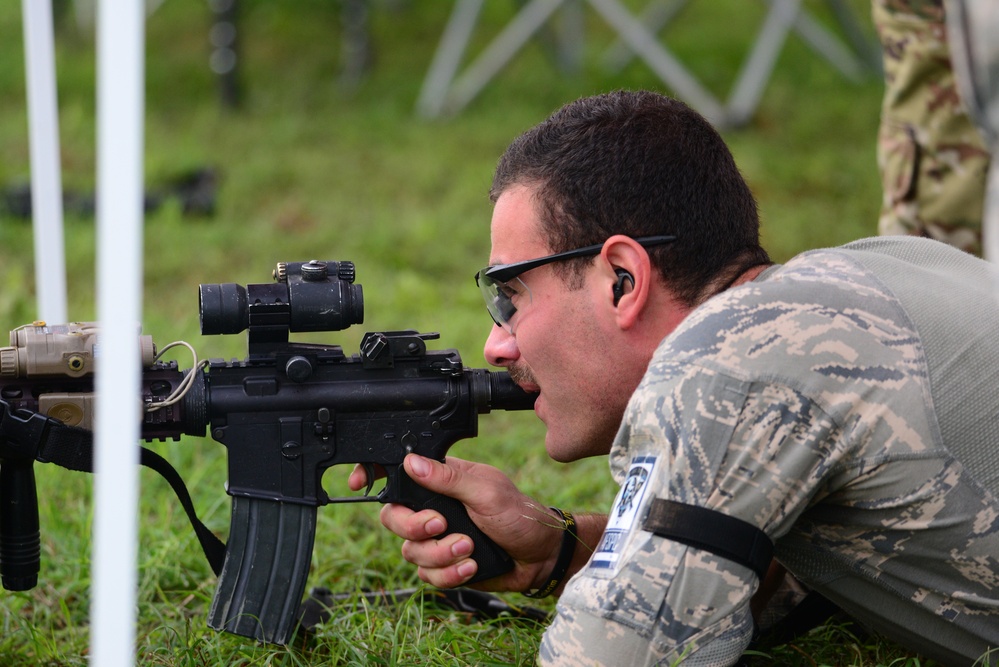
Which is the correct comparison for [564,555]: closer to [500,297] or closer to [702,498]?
[500,297]

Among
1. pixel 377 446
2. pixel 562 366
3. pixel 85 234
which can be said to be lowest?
pixel 377 446

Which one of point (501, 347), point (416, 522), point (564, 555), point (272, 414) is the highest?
point (501, 347)

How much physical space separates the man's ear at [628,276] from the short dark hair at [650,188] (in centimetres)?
4

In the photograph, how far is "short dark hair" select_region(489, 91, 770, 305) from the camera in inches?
96.4

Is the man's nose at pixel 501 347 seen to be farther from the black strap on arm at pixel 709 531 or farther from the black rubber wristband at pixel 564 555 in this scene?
the black strap on arm at pixel 709 531

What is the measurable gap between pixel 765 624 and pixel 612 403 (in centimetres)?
85

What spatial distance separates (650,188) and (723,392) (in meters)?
0.62

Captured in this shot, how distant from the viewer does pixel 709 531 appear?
1.98m

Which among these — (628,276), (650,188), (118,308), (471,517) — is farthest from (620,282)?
(118,308)

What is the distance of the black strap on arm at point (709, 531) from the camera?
1977mm

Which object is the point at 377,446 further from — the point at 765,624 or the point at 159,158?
the point at 159,158

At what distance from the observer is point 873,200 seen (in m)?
7.91

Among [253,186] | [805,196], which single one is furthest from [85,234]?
[805,196]

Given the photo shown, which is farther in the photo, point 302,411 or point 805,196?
point 805,196
